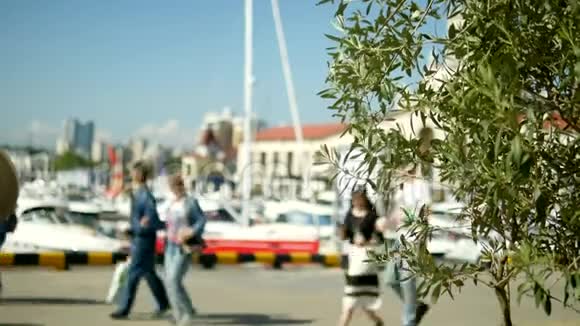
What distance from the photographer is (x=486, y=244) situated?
4977 millimetres

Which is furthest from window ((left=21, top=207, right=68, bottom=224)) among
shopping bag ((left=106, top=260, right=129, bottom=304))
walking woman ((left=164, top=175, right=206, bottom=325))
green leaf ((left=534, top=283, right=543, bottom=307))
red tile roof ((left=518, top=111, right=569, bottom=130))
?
green leaf ((left=534, top=283, right=543, bottom=307))

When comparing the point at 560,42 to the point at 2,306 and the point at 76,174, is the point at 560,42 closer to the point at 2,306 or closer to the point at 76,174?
the point at 2,306

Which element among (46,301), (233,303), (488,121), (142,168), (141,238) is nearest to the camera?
(488,121)

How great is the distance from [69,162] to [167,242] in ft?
560

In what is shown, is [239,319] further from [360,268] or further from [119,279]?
[360,268]

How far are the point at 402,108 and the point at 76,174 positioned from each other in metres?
123

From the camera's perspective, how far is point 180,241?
10.1 meters

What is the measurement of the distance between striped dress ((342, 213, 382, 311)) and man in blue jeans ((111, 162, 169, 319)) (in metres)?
2.43

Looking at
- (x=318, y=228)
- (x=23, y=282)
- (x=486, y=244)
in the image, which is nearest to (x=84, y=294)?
(x=23, y=282)

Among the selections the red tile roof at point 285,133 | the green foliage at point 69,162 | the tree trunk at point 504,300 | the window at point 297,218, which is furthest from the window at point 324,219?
the green foliage at point 69,162

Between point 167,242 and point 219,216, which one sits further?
point 219,216

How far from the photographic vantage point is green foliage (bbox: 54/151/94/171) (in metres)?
176

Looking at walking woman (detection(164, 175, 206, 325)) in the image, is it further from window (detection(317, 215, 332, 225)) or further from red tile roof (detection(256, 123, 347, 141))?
red tile roof (detection(256, 123, 347, 141))

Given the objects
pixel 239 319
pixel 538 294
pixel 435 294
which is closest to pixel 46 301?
pixel 239 319
